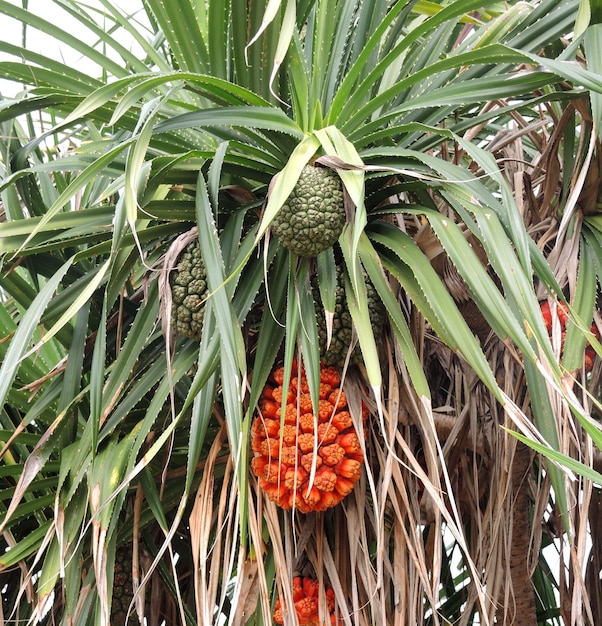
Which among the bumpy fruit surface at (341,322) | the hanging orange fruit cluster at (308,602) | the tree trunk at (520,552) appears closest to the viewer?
the bumpy fruit surface at (341,322)

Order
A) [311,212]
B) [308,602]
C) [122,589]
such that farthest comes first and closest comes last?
[122,589] < [308,602] < [311,212]

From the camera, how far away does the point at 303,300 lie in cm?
107

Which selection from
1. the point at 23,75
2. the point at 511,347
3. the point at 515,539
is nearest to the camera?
the point at 511,347

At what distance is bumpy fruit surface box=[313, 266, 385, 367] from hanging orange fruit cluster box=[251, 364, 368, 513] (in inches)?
1.1

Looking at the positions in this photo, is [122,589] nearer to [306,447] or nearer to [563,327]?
[306,447]

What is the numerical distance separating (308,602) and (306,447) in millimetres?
323

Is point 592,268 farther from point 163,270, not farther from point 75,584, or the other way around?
point 75,584

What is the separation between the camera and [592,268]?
117cm

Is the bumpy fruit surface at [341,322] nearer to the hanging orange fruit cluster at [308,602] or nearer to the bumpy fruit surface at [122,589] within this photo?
the hanging orange fruit cluster at [308,602]

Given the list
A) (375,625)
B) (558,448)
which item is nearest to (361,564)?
(375,625)

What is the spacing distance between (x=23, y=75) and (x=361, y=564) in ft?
2.79

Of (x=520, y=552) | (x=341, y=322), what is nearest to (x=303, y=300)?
(x=341, y=322)

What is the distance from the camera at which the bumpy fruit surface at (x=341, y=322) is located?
1084 millimetres

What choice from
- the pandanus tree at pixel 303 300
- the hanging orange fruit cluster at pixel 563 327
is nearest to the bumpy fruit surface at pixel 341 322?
the pandanus tree at pixel 303 300
